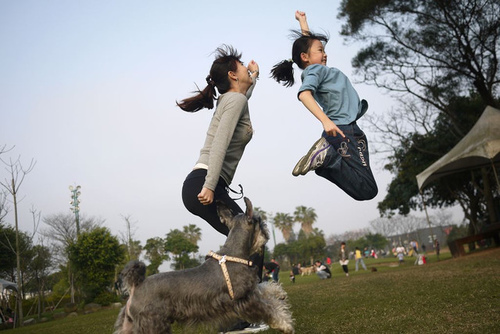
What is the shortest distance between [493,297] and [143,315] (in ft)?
15.5

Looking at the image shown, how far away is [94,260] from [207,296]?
24.2 metres

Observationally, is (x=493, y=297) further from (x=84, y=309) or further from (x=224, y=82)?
(x=84, y=309)

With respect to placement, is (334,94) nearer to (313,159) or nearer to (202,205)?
(313,159)

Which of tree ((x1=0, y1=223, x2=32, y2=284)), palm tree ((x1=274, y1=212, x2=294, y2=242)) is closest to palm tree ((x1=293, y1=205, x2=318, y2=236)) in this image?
palm tree ((x1=274, y1=212, x2=294, y2=242))

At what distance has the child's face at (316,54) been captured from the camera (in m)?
4.54

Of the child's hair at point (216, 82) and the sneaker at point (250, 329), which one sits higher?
the child's hair at point (216, 82)

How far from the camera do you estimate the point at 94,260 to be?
24.6 meters

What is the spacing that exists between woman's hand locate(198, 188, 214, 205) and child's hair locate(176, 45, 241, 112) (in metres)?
1.36

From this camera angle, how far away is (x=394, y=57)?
72.3ft

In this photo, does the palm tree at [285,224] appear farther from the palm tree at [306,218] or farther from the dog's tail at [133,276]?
the dog's tail at [133,276]

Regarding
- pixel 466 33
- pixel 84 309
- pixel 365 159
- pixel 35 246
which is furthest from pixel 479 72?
pixel 35 246

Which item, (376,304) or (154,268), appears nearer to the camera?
(376,304)

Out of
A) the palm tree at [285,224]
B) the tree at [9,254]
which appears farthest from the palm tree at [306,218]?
the tree at [9,254]

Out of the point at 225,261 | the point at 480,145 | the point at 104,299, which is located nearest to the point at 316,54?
the point at 225,261
